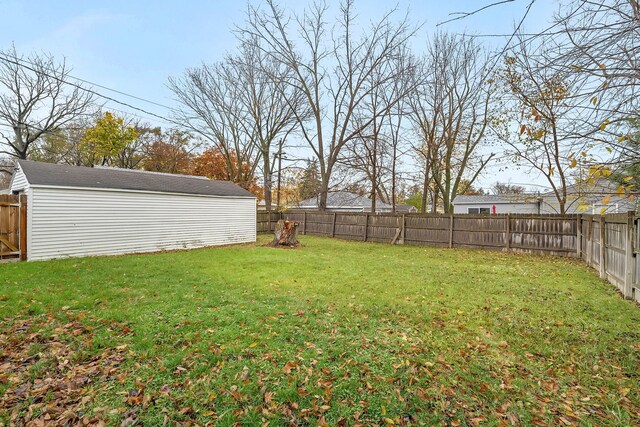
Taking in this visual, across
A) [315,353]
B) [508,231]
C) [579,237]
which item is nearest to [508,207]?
[508,231]

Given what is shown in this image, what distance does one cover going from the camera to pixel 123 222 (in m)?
10.6

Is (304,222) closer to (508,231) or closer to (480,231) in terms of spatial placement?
(480,231)

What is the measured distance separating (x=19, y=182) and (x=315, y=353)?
11.6 meters

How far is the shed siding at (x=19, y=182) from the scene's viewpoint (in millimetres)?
8875

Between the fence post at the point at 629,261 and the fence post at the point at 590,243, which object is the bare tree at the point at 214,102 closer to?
the fence post at the point at 590,243

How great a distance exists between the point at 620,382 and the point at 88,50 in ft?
56.6

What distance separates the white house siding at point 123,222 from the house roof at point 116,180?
24 centimetres

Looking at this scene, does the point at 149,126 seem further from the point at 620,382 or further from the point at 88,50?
the point at 620,382

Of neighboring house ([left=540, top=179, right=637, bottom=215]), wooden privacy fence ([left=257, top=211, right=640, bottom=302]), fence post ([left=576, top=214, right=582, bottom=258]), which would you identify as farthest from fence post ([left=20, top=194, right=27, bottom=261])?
fence post ([left=576, top=214, right=582, bottom=258])

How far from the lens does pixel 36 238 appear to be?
8.59m

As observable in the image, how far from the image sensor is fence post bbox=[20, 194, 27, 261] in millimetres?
8414

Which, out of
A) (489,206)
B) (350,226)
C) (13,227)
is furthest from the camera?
(489,206)

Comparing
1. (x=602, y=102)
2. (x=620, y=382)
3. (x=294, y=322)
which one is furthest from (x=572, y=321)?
(x=294, y=322)

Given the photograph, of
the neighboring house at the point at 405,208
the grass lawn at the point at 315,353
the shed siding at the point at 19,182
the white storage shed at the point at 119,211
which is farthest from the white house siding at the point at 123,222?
the neighboring house at the point at 405,208
